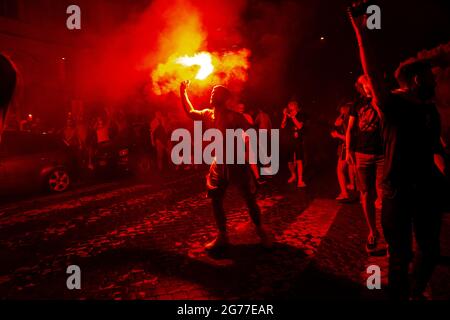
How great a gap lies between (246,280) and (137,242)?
6.83 feet

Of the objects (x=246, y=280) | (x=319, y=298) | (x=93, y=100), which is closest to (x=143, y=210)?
(x=246, y=280)

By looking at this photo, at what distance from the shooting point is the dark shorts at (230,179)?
4.88m

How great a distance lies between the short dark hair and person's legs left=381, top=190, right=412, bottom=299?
2.90m

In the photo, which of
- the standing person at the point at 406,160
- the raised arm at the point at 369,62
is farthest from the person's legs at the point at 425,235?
the raised arm at the point at 369,62

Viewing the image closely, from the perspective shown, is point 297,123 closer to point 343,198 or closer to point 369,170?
point 343,198

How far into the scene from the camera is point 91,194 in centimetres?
952

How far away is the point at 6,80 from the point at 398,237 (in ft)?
10.1

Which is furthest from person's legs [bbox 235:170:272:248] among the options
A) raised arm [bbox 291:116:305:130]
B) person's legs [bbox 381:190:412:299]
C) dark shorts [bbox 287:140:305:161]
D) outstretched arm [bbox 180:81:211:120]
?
raised arm [bbox 291:116:305:130]

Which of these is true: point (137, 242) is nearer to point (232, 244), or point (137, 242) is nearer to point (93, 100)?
point (232, 244)

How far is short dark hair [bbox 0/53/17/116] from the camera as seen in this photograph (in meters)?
2.48

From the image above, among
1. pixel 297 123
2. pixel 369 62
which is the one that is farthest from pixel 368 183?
pixel 297 123

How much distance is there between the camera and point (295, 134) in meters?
9.84
